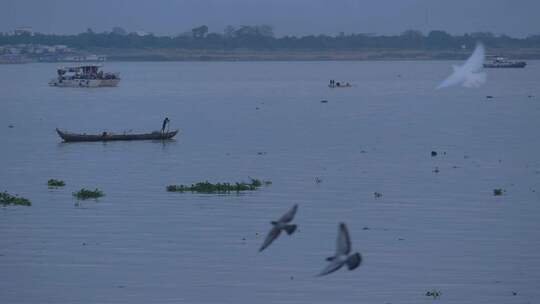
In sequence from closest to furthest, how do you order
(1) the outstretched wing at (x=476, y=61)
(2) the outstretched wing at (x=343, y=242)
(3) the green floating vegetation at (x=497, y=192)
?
(2) the outstretched wing at (x=343, y=242)
(1) the outstretched wing at (x=476, y=61)
(3) the green floating vegetation at (x=497, y=192)

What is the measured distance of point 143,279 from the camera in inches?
1062

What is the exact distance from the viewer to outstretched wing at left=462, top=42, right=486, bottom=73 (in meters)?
18.1

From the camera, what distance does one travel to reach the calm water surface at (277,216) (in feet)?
86.7

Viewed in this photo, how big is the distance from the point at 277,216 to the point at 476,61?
17.5m

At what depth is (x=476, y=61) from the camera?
1833 cm

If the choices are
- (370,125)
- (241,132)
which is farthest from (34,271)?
(370,125)

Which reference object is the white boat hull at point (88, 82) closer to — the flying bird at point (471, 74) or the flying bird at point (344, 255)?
the flying bird at point (471, 74)

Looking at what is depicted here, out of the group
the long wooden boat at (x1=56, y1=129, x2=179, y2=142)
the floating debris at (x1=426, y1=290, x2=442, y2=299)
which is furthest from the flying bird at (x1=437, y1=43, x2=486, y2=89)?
the long wooden boat at (x1=56, y1=129, x2=179, y2=142)

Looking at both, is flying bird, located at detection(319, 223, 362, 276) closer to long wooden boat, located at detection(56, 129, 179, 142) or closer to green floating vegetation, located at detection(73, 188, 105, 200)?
green floating vegetation, located at detection(73, 188, 105, 200)

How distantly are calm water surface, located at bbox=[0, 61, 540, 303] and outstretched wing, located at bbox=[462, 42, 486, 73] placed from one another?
778 cm

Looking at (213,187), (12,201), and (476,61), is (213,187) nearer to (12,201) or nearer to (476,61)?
(12,201)

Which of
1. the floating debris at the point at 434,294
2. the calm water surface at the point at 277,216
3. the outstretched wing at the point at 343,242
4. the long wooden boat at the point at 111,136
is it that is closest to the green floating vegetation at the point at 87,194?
the calm water surface at the point at 277,216

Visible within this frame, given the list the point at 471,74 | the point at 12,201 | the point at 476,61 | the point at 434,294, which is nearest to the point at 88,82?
the point at 12,201

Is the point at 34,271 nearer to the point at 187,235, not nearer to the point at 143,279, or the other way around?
the point at 143,279
